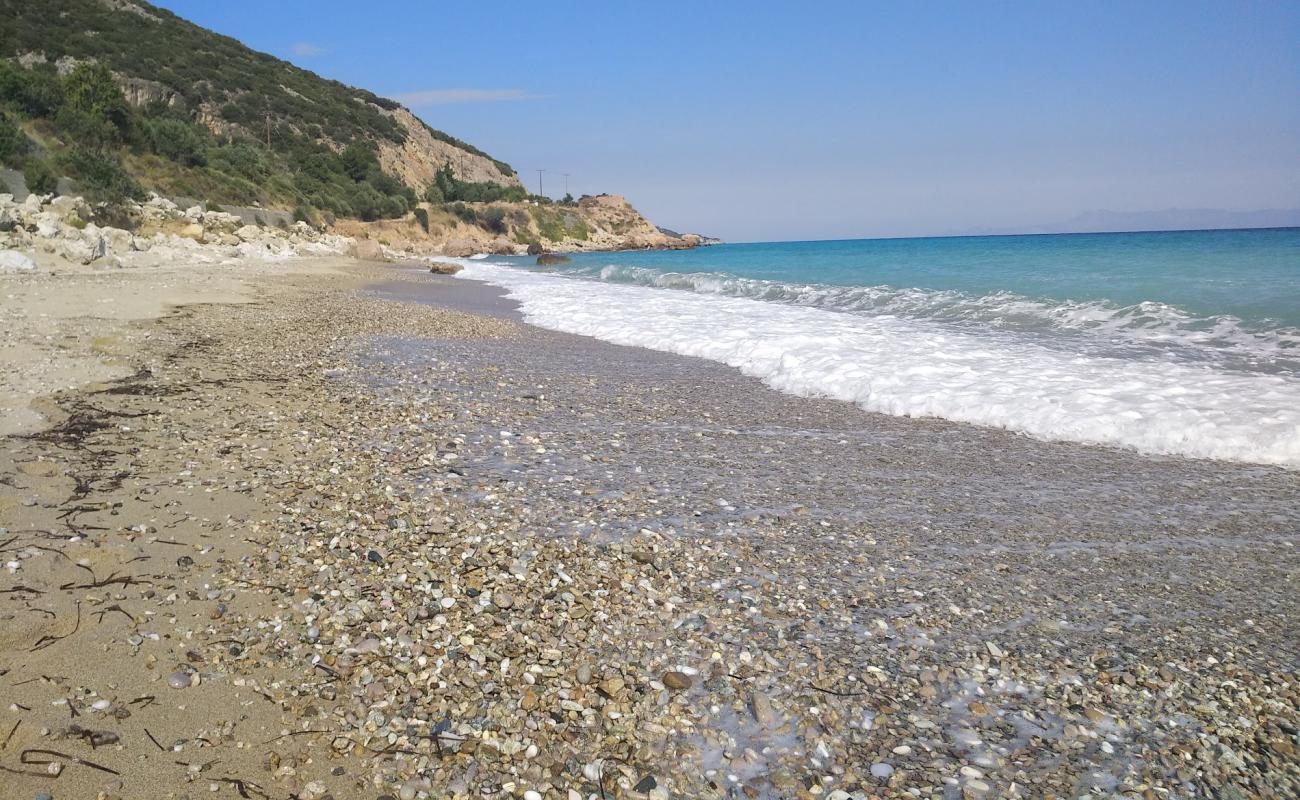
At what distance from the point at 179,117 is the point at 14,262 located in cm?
3647

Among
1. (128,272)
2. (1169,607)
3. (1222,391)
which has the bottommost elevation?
(1169,607)

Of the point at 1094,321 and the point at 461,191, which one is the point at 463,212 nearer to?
the point at 461,191

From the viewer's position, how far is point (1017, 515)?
4.21 metres

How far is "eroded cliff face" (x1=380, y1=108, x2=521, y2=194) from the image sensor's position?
69688mm

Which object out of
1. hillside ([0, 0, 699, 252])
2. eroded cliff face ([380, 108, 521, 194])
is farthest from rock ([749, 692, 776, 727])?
eroded cliff face ([380, 108, 521, 194])

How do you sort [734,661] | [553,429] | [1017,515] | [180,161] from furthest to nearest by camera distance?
1. [180,161]
2. [553,429]
3. [1017,515]
4. [734,661]

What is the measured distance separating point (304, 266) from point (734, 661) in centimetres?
2526

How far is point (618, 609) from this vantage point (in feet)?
10.1

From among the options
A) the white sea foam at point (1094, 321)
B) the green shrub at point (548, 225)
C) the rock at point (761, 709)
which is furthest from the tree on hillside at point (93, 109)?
the green shrub at point (548, 225)

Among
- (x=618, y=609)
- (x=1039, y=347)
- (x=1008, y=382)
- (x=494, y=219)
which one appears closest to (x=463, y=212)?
(x=494, y=219)

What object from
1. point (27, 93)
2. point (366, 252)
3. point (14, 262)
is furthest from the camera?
point (366, 252)

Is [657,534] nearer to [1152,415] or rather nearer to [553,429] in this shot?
[553,429]

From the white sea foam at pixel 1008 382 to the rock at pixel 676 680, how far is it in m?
4.57

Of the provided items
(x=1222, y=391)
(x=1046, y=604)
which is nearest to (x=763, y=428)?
(x=1046, y=604)
